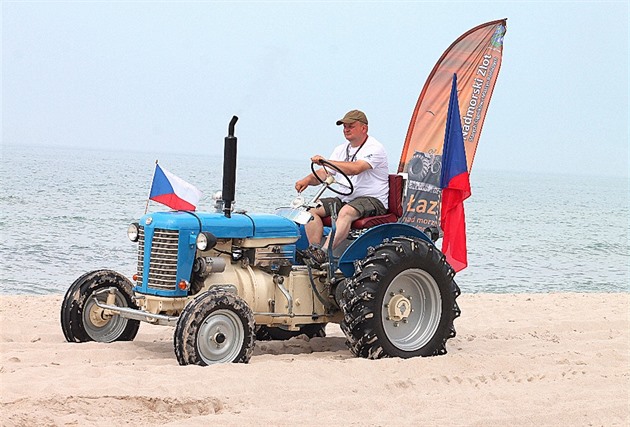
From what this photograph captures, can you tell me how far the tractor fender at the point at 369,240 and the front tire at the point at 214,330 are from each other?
1094mm

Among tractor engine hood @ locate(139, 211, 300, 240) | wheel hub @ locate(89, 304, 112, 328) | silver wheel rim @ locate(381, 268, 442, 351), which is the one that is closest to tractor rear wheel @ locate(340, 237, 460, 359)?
silver wheel rim @ locate(381, 268, 442, 351)

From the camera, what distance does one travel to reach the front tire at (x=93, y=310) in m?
7.88

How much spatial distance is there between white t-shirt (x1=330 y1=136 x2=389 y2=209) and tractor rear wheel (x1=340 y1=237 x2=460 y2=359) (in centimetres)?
52

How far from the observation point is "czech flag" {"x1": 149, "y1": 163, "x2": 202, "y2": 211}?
9070 mm

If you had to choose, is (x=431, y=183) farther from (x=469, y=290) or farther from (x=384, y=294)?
(x=469, y=290)

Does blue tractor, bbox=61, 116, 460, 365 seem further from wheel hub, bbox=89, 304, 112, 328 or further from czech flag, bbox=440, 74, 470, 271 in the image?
czech flag, bbox=440, 74, 470, 271

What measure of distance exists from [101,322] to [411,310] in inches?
98.0

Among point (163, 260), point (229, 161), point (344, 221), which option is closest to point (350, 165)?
point (344, 221)

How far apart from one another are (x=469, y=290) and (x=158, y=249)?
8.80m

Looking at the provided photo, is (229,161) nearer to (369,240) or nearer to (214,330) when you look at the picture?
(214,330)

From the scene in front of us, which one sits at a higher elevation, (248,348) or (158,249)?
(158,249)

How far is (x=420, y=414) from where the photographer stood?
20.0 ft

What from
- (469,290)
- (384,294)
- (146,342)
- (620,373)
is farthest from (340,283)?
(469,290)

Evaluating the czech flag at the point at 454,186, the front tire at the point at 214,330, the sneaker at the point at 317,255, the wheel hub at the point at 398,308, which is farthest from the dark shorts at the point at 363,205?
the front tire at the point at 214,330
